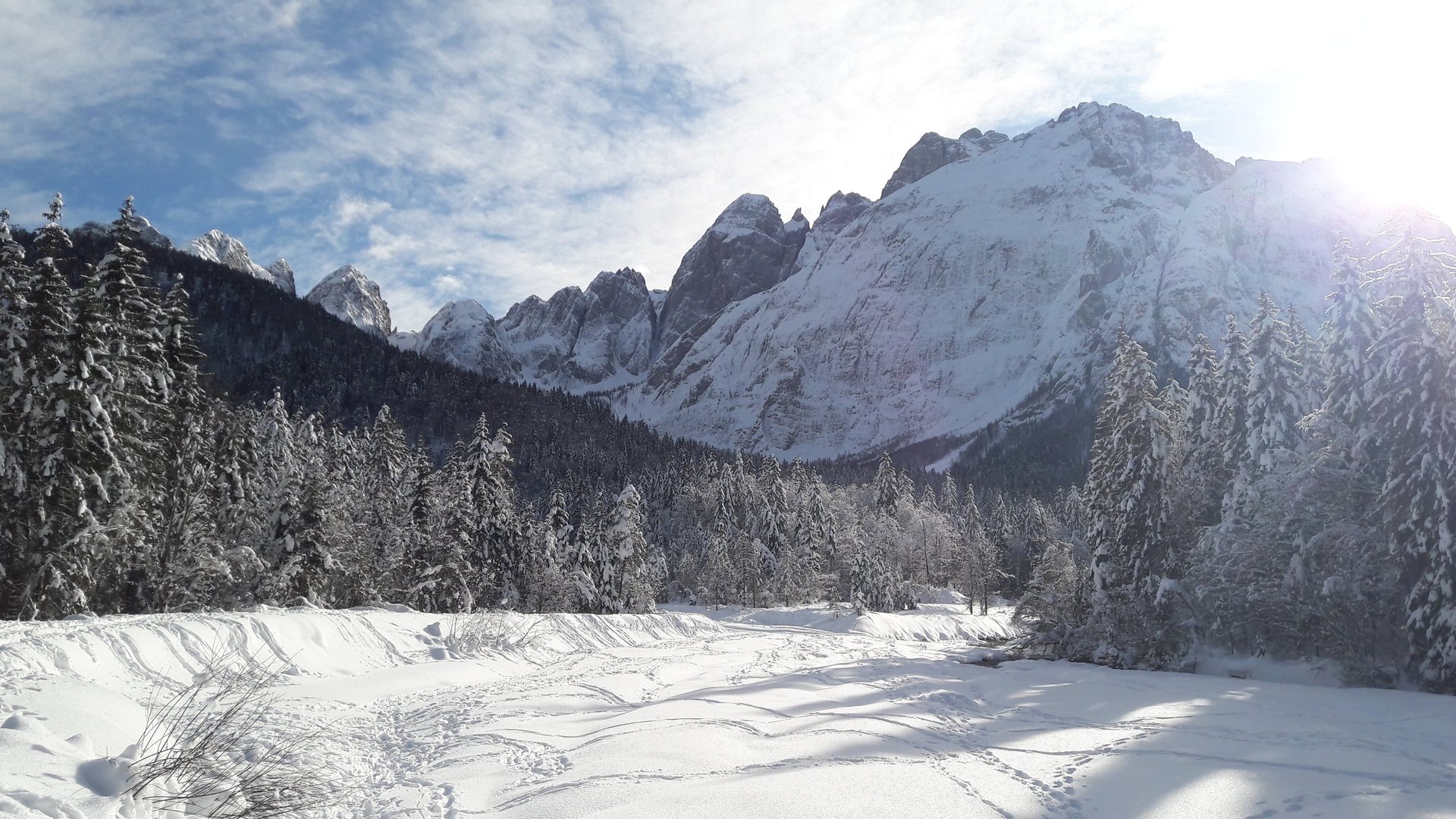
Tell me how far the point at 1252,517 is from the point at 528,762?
24590mm

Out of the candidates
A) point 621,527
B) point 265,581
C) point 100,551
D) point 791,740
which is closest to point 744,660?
point 791,740

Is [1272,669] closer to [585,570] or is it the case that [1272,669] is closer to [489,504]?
[489,504]

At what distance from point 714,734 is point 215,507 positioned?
1225 inches

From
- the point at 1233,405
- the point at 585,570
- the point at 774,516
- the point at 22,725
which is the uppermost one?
the point at 1233,405

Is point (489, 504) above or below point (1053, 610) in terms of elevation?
above

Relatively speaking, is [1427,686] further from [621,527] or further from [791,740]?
[621,527]

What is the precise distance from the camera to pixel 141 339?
25.2 metres

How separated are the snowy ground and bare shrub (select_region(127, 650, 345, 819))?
0.34 metres

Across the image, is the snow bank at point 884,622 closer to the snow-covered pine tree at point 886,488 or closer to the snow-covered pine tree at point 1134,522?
the snow-covered pine tree at point 1134,522

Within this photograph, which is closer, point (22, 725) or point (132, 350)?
point (22, 725)

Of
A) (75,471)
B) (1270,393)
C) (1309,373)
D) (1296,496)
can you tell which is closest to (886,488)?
(1309,373)

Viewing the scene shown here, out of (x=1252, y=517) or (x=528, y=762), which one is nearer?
(x=528, y=762)

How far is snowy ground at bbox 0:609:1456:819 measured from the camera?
806 centimetres

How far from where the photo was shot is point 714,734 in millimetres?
11352
